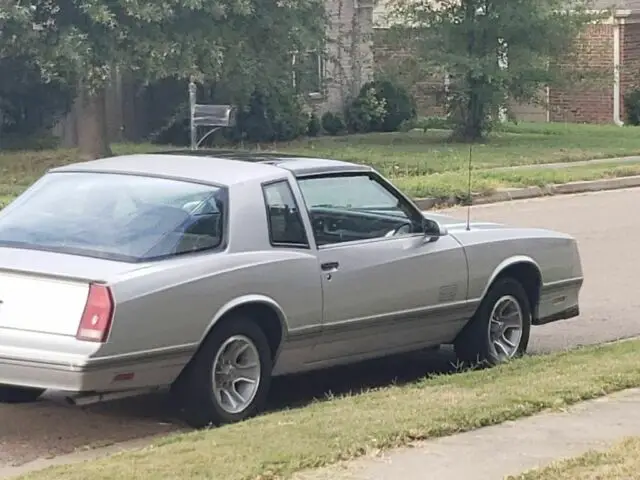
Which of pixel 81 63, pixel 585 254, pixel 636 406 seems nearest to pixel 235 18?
pixel 81 63

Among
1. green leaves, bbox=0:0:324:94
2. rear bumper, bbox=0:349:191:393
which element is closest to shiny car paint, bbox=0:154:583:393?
rear bumper, bbox=0:349:191:393

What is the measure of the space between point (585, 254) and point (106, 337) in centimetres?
884

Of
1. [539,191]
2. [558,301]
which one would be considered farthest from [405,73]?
[558,301]

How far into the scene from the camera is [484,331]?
928 centimetres

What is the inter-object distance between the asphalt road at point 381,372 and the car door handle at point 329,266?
3.05 feet

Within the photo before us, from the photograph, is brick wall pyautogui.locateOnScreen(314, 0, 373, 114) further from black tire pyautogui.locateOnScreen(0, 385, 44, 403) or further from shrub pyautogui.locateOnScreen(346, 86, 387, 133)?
black tire pyautogui.locateOnScreen(0, 385, 44, 403)

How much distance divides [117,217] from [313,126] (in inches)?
1057

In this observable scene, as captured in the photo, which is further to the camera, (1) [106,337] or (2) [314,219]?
(2) [314,219]

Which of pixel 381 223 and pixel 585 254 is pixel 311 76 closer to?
pixel 585 254

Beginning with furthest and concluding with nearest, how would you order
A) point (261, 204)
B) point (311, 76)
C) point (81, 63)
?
point (311, 76), point (81, 63), point (261, 204)

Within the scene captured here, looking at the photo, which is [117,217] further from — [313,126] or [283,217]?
[313,126]

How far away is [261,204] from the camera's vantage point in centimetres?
803

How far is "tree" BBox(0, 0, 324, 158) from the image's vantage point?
22328 millimetres

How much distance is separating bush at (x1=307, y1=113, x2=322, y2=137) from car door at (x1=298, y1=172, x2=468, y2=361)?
25.1m
